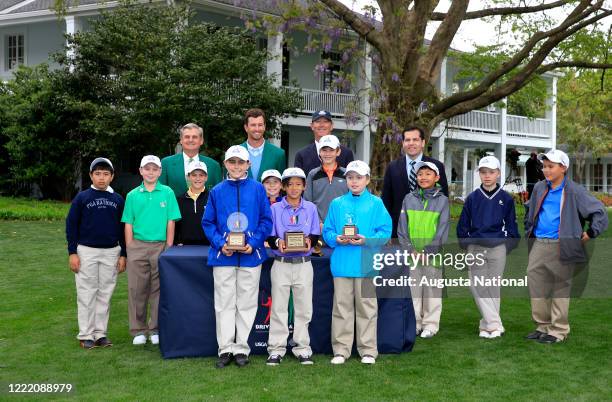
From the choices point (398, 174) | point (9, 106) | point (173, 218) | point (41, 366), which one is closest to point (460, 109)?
point (398, 174)

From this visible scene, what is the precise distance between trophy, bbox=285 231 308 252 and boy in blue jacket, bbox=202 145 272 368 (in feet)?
0.71

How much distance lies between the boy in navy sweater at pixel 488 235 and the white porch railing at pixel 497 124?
22.2 m

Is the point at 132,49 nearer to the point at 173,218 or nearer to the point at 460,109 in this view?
the point at 460,109

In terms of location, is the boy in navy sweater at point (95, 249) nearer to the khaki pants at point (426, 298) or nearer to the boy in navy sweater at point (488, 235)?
the khaki pants at point (426, 298)

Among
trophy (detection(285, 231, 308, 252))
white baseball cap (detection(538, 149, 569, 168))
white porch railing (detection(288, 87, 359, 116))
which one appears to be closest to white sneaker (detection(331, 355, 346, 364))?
trophy (detection(285, 231, 308, 252))

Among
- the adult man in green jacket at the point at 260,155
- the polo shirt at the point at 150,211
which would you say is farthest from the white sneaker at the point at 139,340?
the adult man in green jacket at the point at 260,155

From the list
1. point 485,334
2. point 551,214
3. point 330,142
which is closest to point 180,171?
point 330,142

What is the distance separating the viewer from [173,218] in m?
7.16

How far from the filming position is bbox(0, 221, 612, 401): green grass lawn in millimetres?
5613

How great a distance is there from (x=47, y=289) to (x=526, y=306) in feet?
21.7

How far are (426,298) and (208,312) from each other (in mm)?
2370

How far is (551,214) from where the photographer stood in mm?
7293

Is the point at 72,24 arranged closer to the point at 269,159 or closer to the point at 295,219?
the point at 269,159

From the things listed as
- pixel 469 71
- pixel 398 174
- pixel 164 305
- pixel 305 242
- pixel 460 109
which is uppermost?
pixel 469 71
